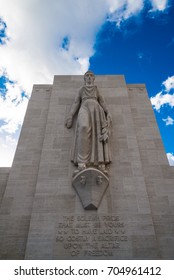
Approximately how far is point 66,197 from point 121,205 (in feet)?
7.27

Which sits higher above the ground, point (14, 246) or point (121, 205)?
point (121, 205)

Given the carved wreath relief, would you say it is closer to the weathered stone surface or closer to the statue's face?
the statue's face

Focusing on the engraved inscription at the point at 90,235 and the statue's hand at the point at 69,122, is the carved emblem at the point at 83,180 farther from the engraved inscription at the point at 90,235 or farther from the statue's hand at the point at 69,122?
the statue's hand at the point at 69,122

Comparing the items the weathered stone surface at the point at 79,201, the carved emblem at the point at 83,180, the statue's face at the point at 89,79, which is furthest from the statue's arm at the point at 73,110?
the carved emblem at the point at 83,180

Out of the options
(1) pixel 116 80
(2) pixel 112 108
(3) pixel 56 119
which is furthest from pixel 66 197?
(1) pixel 116 80

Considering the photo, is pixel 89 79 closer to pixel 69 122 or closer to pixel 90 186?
pixel 69 122

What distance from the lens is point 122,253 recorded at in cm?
693

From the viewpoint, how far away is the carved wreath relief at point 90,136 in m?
8.48

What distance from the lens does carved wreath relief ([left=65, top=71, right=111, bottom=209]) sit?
27.8 feet

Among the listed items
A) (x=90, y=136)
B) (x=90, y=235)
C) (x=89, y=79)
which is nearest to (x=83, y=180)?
(x=90, y=235)

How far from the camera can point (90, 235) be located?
7.26m
